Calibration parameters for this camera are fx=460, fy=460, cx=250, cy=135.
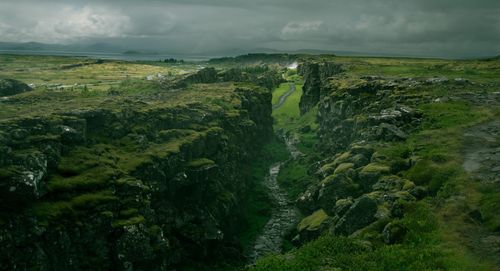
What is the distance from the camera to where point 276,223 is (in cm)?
8119

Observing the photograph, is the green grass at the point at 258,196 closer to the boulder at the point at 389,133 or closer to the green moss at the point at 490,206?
the boulder at the point at 389,133

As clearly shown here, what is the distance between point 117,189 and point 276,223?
34.9 metres

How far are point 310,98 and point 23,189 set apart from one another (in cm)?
14199

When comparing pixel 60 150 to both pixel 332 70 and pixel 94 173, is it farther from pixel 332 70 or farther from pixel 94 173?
pixel 332 70

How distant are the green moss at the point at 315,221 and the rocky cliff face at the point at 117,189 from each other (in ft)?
37.2

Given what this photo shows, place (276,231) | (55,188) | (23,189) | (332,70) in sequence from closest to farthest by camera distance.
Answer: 1. (23,189)
2. (55,188)
3. (276,231)
4. (332,70)

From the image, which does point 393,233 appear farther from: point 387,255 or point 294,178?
point 294,178

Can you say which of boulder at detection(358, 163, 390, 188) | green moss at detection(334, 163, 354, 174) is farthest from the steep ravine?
boulder at detection(358, 163, 390, 188)

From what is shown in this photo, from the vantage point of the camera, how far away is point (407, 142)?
6825 centimetres

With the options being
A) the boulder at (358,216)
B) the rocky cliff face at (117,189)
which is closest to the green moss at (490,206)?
the boulder at (358,216)

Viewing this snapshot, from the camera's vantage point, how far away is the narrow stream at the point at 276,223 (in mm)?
70375

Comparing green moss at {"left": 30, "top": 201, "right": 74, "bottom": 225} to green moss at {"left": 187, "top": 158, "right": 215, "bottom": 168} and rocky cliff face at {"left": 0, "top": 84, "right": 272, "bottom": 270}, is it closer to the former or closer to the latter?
rocky cliff face at {"left": 0, "top": 84, "right": 272, "bottom": 270}

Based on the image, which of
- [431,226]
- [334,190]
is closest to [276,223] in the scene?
[334,190]

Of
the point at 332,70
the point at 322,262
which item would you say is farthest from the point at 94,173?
the point at 332,70
